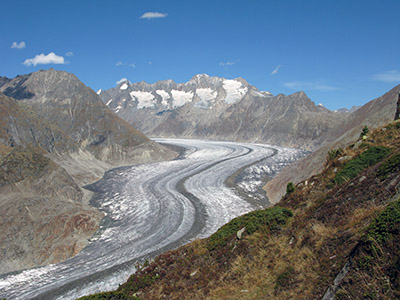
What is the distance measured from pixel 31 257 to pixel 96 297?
21.7 meters

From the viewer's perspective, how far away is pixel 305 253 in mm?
8453

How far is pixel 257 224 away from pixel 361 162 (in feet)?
22.8

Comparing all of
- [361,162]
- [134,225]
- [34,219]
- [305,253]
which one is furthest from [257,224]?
[34,219]

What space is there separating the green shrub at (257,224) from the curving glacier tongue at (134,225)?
12.1m

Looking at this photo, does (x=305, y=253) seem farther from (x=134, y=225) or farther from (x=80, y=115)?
(x=80, y=115)

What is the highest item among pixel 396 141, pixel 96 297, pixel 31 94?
pixel 31 94

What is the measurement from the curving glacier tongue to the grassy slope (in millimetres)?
11784

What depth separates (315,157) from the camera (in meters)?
46.7

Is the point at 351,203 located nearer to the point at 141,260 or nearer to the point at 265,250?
the point at 265,250

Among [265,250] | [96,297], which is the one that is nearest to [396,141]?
[265,250]

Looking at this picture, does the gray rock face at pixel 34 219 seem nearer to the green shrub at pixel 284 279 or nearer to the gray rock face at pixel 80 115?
the green shrub at pixel 284 279

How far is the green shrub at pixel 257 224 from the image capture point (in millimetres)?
11906

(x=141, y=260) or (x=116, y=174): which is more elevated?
(x=116, y=174)

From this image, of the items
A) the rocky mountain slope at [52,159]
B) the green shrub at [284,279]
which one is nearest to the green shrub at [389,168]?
the green shrub at [284,279]
